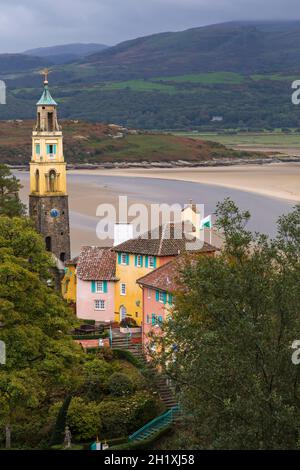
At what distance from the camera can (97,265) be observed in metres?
51.4

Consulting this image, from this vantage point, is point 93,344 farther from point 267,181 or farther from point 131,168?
point 131,168

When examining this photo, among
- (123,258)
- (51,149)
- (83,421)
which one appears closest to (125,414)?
(83,421)

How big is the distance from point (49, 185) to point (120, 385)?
1991 cm

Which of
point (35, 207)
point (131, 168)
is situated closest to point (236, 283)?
point (35, 207)

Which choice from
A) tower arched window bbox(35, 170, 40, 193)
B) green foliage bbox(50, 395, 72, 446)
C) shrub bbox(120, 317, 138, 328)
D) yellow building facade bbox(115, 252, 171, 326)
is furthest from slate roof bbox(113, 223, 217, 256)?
green foliage bbox(50, 395, 72, 446)

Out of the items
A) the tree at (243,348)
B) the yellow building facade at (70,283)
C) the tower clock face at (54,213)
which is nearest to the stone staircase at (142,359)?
the yellow building facade at (70,283)

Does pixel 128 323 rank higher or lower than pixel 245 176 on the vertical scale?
higher

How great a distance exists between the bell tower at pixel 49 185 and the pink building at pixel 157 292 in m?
11.6

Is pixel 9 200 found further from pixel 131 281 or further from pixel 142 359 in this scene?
pixel 142 359

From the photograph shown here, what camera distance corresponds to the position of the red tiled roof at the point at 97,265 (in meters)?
50.6

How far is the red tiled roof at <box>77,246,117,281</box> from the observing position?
166 feet

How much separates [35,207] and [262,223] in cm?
3415

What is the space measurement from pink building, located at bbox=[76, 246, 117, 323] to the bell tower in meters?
5.74

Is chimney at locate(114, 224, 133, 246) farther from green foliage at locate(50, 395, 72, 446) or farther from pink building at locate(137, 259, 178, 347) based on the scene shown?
green foliage at locate(50, 395, 72, 446)
